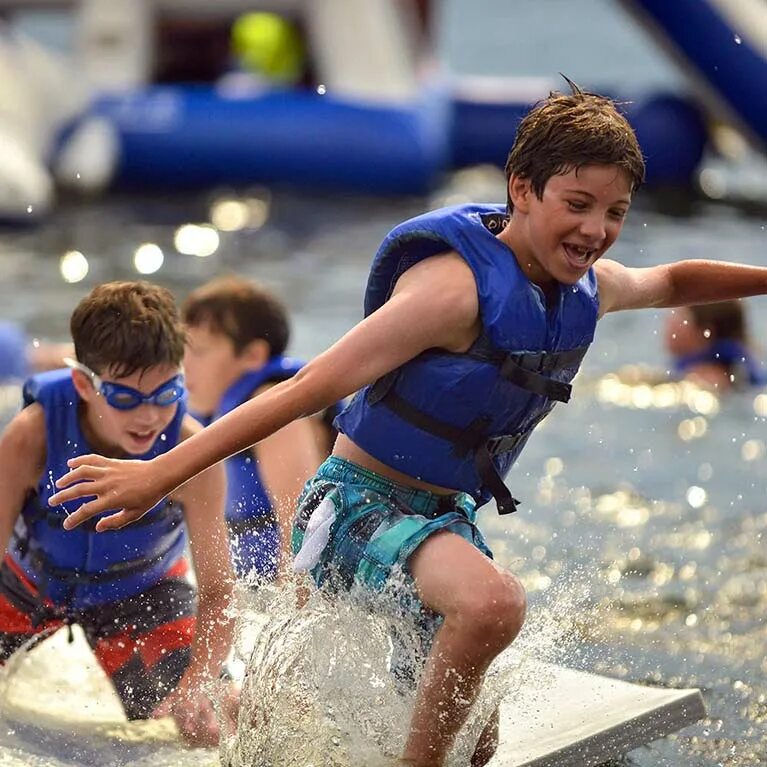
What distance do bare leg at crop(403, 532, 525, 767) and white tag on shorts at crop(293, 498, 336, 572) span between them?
0.76 ft

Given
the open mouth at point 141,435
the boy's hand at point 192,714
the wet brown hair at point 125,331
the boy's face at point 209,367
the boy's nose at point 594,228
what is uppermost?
the boy's nose at point 594,228

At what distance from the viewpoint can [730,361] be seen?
8375 millimetres

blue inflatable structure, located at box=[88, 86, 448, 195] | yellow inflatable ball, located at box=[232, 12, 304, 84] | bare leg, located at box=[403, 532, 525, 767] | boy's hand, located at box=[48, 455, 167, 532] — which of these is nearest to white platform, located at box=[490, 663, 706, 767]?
bare leg, located at box=[403, 532, 525, 767]

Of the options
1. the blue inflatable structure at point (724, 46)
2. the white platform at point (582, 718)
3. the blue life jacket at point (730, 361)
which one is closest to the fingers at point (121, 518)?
the white platform at point (582, 718)

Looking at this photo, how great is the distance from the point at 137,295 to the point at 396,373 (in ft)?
2.92

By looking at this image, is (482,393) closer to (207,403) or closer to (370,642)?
(370,642)

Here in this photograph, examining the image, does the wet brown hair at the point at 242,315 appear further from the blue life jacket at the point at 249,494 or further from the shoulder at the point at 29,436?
the shoulder at the point at 29,436

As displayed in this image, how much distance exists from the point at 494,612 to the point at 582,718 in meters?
0.91

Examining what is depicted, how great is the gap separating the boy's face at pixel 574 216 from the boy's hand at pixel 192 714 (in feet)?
4.82

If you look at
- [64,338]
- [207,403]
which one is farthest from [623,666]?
[64,338]

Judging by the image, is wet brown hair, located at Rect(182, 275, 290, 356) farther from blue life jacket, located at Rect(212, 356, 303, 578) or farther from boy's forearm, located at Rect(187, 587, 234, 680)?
boy's forearm, located at Rect(187, 587, 234, 680)

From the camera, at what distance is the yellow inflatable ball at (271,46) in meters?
16.4

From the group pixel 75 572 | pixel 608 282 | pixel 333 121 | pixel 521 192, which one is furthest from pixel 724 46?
pixel 521 192

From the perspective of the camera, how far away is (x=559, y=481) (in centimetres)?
717
